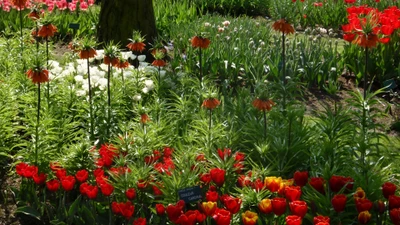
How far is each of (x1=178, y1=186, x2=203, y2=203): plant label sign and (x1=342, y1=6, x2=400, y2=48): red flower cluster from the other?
1498mm

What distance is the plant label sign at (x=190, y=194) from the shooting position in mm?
3248

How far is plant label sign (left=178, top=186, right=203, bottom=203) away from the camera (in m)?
3.25

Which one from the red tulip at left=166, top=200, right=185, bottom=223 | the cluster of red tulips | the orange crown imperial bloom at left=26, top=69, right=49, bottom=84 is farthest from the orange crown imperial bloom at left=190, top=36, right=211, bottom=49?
the red tulip at left=166, top=200, right=185, bottom=223

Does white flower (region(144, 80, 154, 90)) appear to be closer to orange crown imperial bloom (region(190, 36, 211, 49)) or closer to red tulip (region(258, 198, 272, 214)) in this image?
orange crown imperial bloom (region(190, 36, 211, 49))

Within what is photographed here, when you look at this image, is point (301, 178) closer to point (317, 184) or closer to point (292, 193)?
point (317, 184)

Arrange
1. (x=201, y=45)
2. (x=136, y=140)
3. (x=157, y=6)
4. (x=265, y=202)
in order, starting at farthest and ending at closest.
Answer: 1. (x=157, y=6)
2. (x=201, y=45)
3. (x=136, y=140)
4. (x=265, y=202)

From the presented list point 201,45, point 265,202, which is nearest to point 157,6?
point 201,45

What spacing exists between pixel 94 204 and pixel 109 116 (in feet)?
3.96

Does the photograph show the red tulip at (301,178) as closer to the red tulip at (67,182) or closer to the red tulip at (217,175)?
Result: the red tulip at (217,175)

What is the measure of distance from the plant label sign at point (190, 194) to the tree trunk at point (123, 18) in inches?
167

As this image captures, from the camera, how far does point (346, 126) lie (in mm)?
4199

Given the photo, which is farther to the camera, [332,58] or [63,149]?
[332,58]

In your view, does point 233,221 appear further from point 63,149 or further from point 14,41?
point 14,41

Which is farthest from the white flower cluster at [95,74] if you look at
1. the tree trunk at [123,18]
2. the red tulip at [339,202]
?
the red tulip at [339,202]
